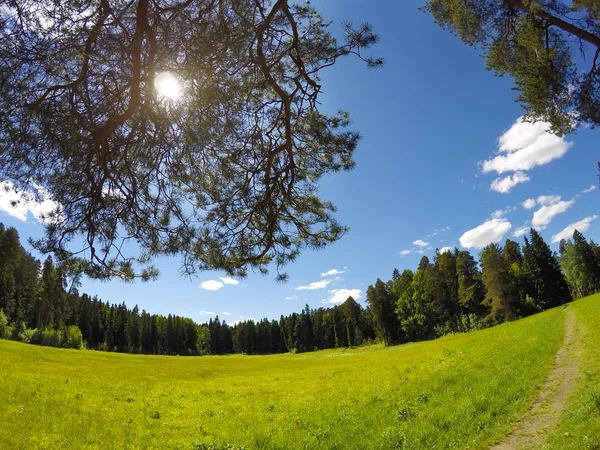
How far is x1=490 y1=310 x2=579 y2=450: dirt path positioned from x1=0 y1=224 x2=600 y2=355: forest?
36646 millimetres

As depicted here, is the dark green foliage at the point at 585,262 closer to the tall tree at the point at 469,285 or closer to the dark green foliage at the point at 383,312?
the tall tree at the point at 469,285

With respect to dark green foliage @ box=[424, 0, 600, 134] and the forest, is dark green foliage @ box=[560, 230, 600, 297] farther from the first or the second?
dark green foliage @ box=[424, 0, 600, 134]

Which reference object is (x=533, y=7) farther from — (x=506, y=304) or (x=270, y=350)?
(x=270, y=350)

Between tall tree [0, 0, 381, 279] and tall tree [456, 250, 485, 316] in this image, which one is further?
tall tree [456, 250, 485, 316]

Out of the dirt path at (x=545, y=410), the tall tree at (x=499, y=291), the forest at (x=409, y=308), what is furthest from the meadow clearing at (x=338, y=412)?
the tall tree at (x=499, y=291)

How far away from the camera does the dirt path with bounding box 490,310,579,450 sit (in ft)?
25.1

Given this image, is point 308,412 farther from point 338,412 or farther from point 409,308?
point 409,308

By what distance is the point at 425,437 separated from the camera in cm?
910

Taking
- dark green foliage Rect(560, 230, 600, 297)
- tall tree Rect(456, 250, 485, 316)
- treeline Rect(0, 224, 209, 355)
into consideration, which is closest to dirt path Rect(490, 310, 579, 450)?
tall tree Rect(456, 250, 485, 316)

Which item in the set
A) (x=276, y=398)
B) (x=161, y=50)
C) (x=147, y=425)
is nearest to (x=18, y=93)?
(x=161, y=50)

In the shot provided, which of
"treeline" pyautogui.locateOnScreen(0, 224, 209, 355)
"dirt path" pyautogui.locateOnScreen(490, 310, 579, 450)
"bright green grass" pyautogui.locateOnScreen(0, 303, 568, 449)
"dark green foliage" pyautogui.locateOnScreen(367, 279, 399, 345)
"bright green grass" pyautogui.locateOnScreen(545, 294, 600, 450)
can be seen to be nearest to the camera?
"bright green grass" pyautogui.locateOnScreen(545, 294, 600, 450)

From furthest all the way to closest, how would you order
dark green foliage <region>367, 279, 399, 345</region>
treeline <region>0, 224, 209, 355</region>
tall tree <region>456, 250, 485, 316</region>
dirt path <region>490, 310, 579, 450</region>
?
dark green foliage <region>367, 279, 399, 345</region>, tall tree <region>456, 250, 485, 316</region>, treeline <region>0, 224, 209, 355</region>, dirt path <region>490, 310, 579, 450</region>

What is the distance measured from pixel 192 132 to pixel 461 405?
11813mm

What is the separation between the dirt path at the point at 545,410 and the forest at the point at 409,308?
1443 inches
